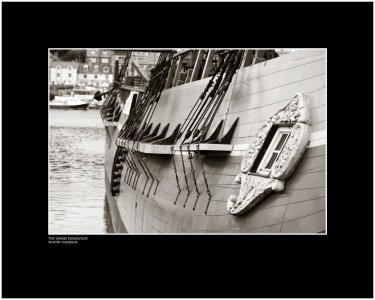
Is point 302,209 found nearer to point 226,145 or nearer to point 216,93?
point 226,145

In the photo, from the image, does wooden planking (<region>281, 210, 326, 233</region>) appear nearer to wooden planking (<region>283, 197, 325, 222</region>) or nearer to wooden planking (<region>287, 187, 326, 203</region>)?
wooden planking (<region>283, 197, 325, 222</region>)

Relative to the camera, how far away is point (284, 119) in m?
4.68

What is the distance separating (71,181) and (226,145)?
2.60m

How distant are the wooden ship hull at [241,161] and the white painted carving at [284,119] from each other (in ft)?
0.18

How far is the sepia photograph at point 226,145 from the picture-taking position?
184 inches

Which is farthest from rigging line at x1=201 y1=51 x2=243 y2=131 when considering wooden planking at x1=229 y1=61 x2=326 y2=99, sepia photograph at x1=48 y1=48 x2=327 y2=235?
wooden planking at x1=229 y1=61 x2=326 y2=99

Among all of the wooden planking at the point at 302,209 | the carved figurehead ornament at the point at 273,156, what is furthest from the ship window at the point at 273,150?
the wooden planking at the point at 302,209

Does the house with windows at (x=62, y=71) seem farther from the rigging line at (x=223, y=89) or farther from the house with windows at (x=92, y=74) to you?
the rigging line at (x=223, y=89)

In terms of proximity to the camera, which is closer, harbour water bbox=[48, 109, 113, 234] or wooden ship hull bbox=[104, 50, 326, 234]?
wooden ship hull bbox=[104, 50, 326, 234]

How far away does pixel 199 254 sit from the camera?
5270mm

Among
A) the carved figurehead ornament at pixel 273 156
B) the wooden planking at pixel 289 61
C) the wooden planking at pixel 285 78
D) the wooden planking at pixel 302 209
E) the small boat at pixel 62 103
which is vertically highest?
the wooden planking at pixel 289 61

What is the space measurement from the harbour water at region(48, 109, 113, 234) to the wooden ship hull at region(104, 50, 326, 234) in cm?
76

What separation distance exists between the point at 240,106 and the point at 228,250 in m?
1.04

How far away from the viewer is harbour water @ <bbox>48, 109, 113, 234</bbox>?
5699mm
